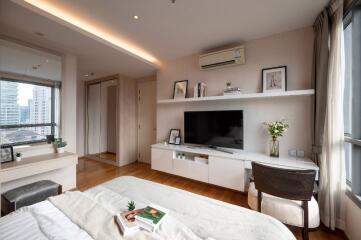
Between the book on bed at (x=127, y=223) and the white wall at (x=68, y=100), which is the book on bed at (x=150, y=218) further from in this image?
the white wall at (x=68, y=100)

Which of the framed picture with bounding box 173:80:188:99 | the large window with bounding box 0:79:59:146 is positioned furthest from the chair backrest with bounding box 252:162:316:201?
the large window with bounding box 0:79:59:146

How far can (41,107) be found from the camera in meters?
2.53

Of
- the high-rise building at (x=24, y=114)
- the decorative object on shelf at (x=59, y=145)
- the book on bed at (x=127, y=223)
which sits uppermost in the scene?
the high-rise building at (x=24, y=114)

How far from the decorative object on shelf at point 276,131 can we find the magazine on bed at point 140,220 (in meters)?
1.98

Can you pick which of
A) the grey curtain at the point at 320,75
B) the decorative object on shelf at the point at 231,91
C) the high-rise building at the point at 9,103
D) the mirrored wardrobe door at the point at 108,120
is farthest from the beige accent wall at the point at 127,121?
the grey curtain at the point at 320,75

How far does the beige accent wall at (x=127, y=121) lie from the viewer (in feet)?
13.3

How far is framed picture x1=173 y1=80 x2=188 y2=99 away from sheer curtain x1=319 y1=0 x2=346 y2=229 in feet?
7.30

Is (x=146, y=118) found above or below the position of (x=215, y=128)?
above

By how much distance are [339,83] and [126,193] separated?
243 centimetres

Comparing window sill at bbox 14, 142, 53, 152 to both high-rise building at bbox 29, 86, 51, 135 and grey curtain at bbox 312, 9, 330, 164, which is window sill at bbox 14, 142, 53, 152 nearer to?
high-rise building at bbox 29, 86, 51, 135

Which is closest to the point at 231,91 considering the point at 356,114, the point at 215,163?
the point at 215,163

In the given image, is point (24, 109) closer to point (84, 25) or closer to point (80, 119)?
point (84, 25)

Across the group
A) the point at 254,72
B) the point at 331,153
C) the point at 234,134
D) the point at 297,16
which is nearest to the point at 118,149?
the point at 234,134

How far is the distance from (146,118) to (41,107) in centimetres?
226
